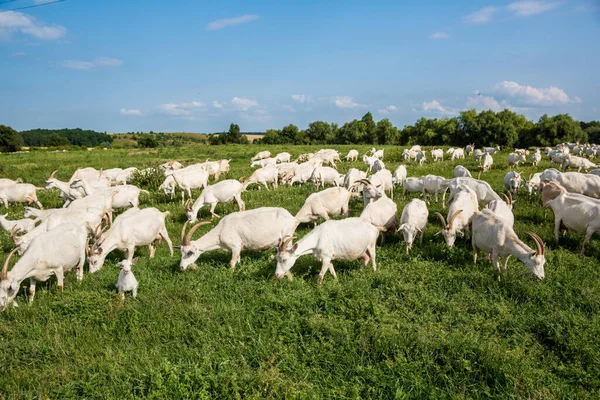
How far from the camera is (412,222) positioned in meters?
9.41

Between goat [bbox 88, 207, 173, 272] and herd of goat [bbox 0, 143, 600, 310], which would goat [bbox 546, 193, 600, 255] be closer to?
herd of goat [bbox 0, 143, 600, 310]

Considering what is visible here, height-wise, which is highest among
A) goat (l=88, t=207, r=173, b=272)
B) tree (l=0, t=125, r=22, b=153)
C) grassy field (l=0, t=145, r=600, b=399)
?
tree (l=0, t=125, r=22, b=153)

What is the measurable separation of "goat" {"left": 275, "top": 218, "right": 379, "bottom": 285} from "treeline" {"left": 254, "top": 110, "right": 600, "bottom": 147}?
66.8 meters

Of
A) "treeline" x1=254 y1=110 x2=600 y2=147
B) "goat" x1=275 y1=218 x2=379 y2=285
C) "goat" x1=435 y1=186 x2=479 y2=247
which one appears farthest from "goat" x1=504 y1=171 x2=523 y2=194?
"treeline" x1=254 y1=110 x2=600 y2=147

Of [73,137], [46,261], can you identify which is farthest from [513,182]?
[73,137]

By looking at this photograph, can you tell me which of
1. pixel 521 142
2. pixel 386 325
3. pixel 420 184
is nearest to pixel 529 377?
pixel 386 325

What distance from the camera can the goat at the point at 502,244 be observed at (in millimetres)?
7055

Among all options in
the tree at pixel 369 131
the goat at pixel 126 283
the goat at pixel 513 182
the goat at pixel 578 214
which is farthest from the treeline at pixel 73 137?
the goat at pixel 578 214

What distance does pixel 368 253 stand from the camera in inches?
325

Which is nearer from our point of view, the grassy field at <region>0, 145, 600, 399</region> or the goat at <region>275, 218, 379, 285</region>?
the grassy field at <region>0, 145, 600, 399</region>

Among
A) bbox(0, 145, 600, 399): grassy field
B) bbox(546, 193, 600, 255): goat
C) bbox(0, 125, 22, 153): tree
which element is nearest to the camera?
bbox(0, 145, 600, 399): grassy field

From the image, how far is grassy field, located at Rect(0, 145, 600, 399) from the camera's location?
15.8ft

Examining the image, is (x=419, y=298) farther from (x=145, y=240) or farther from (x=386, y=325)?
(x=145, y=240)

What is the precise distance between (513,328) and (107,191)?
502 inches
